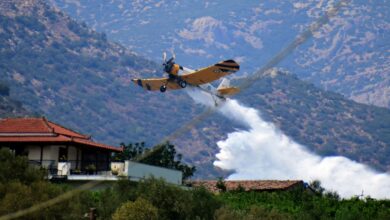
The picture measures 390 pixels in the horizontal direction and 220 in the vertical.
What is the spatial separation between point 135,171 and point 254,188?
74.1ft

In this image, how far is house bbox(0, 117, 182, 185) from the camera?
7781 centimetres

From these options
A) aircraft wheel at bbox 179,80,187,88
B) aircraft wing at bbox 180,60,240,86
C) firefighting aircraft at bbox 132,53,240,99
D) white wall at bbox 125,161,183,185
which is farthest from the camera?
aircraft wing at bbox 180,60,240,86

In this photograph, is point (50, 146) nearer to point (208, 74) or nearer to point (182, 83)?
point (182, 83)

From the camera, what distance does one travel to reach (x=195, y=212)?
6375 centimetres

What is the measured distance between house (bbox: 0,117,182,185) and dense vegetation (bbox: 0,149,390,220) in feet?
22.6

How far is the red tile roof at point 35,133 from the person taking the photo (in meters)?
80.2

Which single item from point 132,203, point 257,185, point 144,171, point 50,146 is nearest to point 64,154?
point 50,146

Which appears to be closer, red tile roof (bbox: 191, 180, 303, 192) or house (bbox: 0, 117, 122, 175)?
house (bbox: 0, 117, 122, 175)

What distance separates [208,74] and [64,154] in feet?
66.6

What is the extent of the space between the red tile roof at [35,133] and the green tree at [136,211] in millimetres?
21195

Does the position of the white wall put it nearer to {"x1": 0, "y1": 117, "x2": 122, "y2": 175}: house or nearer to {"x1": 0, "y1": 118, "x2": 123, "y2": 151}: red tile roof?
{"x1": 0, "y1": 117, "x2": 122, "y2": 175}: house

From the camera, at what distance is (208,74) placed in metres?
97.3

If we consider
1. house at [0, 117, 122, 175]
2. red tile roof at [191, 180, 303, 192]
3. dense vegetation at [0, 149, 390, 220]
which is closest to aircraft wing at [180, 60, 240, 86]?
red tile roof at [191, 180, 303, 192]

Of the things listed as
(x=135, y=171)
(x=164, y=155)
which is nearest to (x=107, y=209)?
(x=135, y=171)
